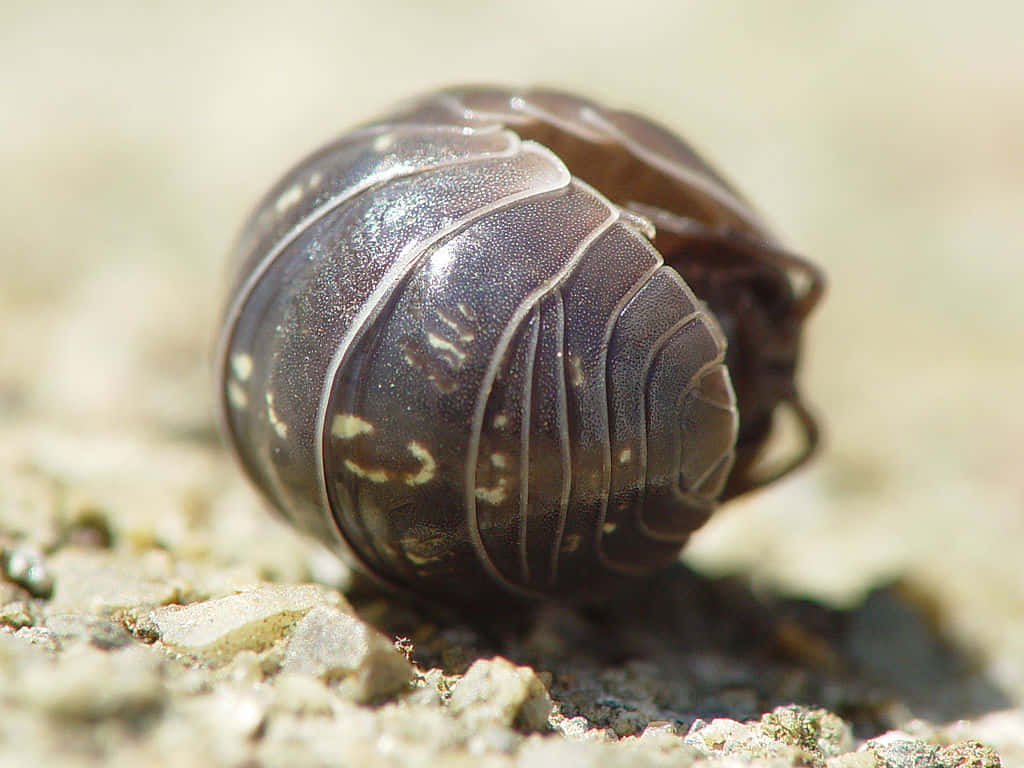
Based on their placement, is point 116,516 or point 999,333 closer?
point 116,516

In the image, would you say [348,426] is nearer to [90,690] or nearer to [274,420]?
[274,420]

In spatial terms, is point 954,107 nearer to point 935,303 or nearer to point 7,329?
Result: point 935,303

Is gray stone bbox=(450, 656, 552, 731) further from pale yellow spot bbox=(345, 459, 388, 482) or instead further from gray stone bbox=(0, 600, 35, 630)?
gray stone bbox=(0, 600, 35, 630)

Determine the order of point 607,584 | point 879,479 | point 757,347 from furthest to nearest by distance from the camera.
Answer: point 879,479
point 757,347
point 607,584

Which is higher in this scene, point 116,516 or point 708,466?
point 708,466

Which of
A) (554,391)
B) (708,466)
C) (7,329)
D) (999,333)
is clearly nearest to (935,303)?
(999,333)

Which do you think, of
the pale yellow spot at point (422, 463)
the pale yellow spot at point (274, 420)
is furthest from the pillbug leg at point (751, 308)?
the pale yellow spot at point (274, 420)
